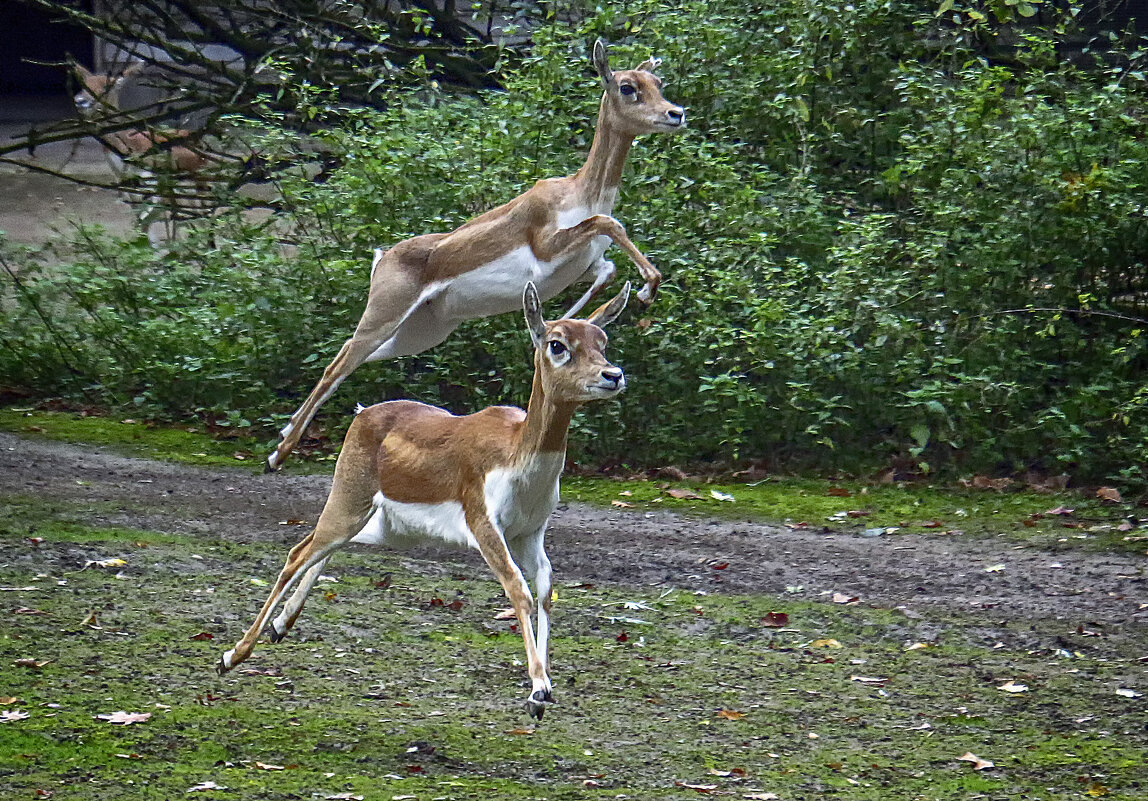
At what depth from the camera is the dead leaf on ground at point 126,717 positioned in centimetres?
473

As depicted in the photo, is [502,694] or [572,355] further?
[502,694]

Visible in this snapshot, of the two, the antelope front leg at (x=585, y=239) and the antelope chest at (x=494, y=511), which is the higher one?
the antelope front leg at (x=585, y=239)

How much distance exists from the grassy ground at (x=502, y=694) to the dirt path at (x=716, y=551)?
0.27 metres

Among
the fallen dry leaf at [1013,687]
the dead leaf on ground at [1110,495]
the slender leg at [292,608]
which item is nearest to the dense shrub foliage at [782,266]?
the dead leaf on ground at [1110,495]

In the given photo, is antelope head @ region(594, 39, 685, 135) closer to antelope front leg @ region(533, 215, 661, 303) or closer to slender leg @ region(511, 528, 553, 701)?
antelope front leg @ region(533, 215, 661, 303)

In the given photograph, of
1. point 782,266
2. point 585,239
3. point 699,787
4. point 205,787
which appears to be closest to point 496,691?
point 699,787

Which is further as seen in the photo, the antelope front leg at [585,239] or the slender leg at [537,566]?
the antelope front leg at [585,239]

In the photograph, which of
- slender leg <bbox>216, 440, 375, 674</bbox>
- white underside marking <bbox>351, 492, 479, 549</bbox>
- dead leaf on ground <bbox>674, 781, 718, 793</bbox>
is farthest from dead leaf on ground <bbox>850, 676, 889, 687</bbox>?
slender leg <bbox>216, 440, 375, 674</bbox>

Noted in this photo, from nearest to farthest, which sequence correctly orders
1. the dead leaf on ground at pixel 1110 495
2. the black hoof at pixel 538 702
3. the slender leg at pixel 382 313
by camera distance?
the black hoof at pixel 538 702
the slender leg at pixel 382 313
the dead leaf on ground at pixel 1110 495

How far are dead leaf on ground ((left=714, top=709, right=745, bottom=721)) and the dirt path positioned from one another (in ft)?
5.19

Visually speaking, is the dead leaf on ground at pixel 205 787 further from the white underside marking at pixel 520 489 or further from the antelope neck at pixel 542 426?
the antelope neck at pixel 542 426

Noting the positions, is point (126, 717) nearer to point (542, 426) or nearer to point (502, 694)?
point (502, 694)

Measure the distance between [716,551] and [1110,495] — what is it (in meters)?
2.50

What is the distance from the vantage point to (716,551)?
7.50 metres
